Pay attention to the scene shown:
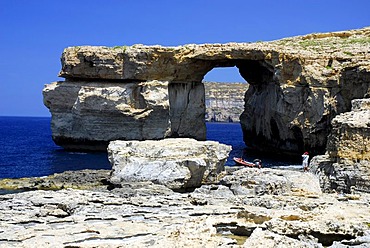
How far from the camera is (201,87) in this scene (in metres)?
56.6

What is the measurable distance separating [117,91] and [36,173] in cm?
1498

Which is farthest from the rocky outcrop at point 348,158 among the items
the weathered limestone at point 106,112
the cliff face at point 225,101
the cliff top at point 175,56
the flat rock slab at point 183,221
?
the cliff face at point 225,101

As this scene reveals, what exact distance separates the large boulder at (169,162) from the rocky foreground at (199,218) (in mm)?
3154

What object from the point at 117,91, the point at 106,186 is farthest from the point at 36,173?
the point at 117,91

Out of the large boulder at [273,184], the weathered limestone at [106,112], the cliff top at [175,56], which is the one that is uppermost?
the cliff top at [175,56]

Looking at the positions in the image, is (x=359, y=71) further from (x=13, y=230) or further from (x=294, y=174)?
(x=13, y=230)

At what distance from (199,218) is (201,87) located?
140 ft

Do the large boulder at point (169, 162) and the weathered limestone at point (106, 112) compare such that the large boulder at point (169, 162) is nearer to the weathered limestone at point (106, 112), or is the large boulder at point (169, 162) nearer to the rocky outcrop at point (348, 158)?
the rocky outcrop at point (348, 158)

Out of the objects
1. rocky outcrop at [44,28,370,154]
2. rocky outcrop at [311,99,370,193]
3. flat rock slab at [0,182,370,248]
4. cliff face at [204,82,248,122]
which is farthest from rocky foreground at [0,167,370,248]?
cliff face at [204,82,248,122]

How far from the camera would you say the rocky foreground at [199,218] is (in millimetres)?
12406

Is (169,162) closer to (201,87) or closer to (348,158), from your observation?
(348,158)

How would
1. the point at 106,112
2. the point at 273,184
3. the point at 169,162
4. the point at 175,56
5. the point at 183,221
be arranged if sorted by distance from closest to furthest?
1. the point at 183,221
2. the point at 273,184
3. the point at 169,162
4. the point at 175,56
5. the point at 106,112

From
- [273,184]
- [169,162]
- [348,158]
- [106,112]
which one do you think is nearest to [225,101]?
[106,112]

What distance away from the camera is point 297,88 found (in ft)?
148
